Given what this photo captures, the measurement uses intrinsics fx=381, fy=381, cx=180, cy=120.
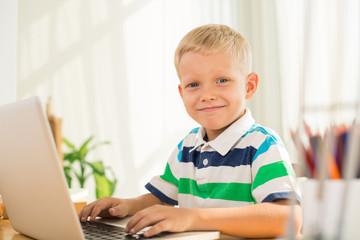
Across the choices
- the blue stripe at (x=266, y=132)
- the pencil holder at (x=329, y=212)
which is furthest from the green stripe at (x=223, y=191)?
the pencil holder at (x=329, y=212)

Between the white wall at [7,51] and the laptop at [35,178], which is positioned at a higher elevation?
the white wall at [7,51]

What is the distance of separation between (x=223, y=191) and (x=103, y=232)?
1.10ft

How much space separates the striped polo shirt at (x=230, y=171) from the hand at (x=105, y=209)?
0.62 feet

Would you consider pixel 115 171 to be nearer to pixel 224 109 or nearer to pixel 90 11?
pixel 90 11

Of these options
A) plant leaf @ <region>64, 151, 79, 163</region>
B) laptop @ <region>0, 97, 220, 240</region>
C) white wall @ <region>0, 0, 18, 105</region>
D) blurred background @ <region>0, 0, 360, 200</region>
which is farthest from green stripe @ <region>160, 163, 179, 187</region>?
blurred background @ <region>0, 0, 360, 200</region>

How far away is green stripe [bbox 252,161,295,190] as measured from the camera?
0.78 m

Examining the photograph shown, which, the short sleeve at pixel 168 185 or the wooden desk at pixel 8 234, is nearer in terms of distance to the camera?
the wooden desk at pixel 8 234

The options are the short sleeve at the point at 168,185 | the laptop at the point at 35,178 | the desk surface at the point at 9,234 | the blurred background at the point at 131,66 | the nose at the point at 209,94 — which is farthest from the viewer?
the blurred background at the point at 131,66

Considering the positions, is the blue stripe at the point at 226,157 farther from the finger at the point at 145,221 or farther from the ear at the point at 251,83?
the finger at the point at 145,221

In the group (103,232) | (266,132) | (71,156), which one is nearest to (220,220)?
(103,232)

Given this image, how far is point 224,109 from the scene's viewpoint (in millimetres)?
996

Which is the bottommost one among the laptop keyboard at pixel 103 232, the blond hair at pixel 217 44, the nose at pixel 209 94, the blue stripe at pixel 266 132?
the laptop keyboard at pixel 103 232

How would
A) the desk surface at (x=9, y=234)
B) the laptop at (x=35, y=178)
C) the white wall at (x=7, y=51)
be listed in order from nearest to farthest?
1. the laptop at (x=35, y=178)
2. the desk surface at (x=9, y=234)
3. the white wall at (x=7, y=51)

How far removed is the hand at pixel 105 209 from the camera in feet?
2.90
